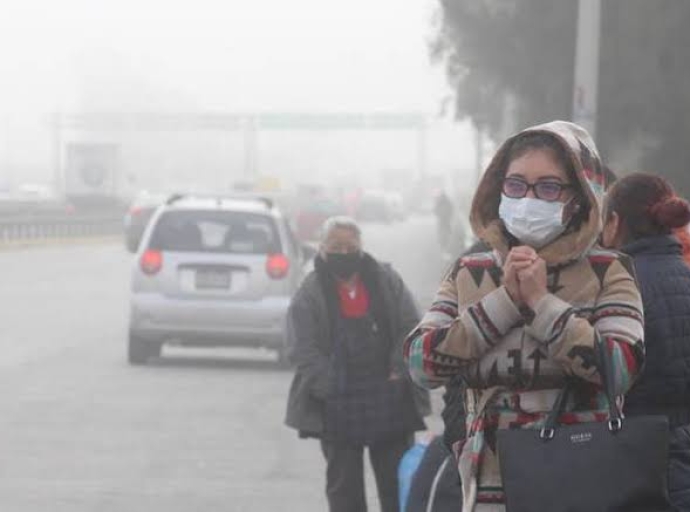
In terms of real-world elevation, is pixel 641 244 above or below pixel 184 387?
above

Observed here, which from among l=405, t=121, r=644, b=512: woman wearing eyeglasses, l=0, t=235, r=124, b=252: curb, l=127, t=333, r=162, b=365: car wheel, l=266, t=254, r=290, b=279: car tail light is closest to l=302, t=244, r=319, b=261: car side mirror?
l=266, t=254, r=290, b=279: car tail light

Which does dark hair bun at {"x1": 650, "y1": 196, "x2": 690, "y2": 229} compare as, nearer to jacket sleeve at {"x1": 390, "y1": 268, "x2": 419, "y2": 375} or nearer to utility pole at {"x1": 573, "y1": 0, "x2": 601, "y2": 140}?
jacket sleeve at {"x1": 390, "y1": 268, "x2": 419, "y2": 375}

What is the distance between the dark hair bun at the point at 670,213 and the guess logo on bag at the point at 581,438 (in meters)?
1.13

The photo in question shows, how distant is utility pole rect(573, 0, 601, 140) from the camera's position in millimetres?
19422

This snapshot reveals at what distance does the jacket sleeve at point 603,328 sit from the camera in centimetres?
469

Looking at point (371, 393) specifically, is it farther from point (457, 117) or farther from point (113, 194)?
point (113, 194)

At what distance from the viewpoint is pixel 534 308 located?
4723 millimetres

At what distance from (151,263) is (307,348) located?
11.7m

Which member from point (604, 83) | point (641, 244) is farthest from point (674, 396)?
point (604, 83)

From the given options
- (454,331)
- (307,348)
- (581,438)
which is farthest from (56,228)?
(581,438)

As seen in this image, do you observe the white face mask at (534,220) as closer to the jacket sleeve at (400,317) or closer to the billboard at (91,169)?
the jacket sleeve at (400,317)

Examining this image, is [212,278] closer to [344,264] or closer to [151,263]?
[151,263]

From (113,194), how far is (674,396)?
71.4 metres

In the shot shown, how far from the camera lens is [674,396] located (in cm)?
533
